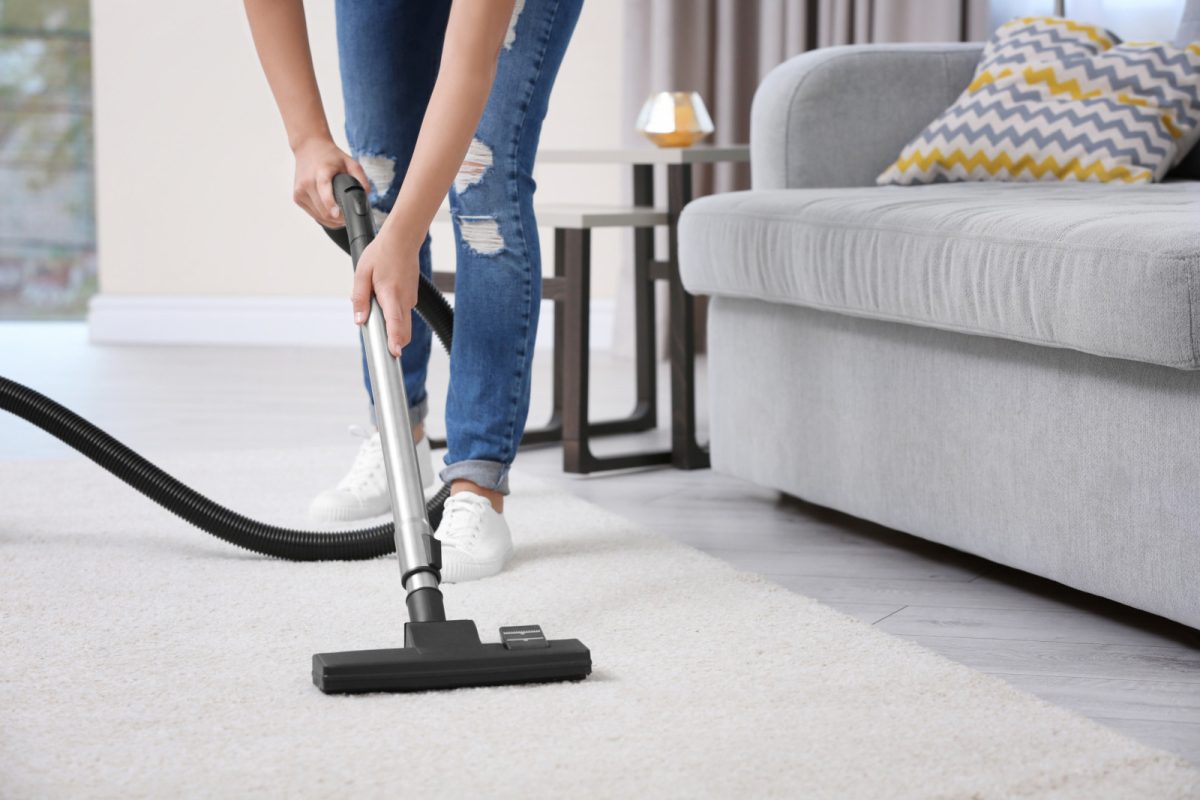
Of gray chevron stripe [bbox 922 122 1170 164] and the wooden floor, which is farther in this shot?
gray chevron stripe [bbox 922 122 1170 164]

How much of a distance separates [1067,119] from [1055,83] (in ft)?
0.26

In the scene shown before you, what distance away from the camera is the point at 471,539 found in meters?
1.51

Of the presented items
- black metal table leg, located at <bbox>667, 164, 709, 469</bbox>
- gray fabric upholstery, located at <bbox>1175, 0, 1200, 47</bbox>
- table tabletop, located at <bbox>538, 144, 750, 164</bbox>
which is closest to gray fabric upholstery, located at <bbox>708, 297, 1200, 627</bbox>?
black metal table leg, located at <bbox>667, 164, 709, 469</bbox>

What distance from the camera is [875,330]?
169 cm

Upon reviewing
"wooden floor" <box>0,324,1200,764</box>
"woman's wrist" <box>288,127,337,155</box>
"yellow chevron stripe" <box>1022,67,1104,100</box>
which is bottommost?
"wooden floor" <box>0,324,1200,764</box>

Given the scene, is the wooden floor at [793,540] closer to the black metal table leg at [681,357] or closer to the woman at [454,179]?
the black metal table leg at [681,357]

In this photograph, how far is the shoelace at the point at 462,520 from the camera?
151cm

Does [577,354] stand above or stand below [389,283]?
below

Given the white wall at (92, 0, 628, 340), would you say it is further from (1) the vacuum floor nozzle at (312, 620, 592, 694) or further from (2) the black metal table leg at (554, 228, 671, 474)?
(1) the vacuum floor nozzle at (312, 620, 592, 694)

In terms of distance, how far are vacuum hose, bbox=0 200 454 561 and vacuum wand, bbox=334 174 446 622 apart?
1.07 ft

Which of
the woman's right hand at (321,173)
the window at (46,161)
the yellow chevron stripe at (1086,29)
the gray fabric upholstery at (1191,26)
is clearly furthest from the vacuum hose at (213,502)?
the window at (46,161)

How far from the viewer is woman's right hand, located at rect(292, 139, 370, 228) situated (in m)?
1.38

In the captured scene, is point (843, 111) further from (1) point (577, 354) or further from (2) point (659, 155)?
(1) point (577, 354)

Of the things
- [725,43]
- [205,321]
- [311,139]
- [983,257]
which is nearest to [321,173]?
[311,139]
